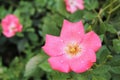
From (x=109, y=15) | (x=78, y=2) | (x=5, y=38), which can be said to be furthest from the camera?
(x=5, y=38)

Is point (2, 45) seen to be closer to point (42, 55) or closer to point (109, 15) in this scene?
point (42, 55)

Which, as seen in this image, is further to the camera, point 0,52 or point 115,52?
point 0,52

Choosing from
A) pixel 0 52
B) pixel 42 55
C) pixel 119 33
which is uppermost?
pixel 119 33

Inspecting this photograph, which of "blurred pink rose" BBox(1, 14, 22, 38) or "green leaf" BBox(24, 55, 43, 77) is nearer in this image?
"green leaf" BBox(24, 55, 43, 77)

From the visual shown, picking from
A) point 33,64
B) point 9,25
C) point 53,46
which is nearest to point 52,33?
point 33,64

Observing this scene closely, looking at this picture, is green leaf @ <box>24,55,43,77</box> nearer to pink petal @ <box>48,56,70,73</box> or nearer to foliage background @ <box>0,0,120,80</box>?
foliage background @ <box>0,0,120,80</box>

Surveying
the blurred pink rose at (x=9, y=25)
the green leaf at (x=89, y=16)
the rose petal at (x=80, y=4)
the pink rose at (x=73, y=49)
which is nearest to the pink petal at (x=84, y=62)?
the pink rose at (x=73, y=49)

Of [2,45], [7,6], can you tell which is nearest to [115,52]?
[2,45]

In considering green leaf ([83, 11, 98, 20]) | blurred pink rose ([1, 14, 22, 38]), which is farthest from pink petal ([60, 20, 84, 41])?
blurred pink rose ([1, 14, 22, 38])
